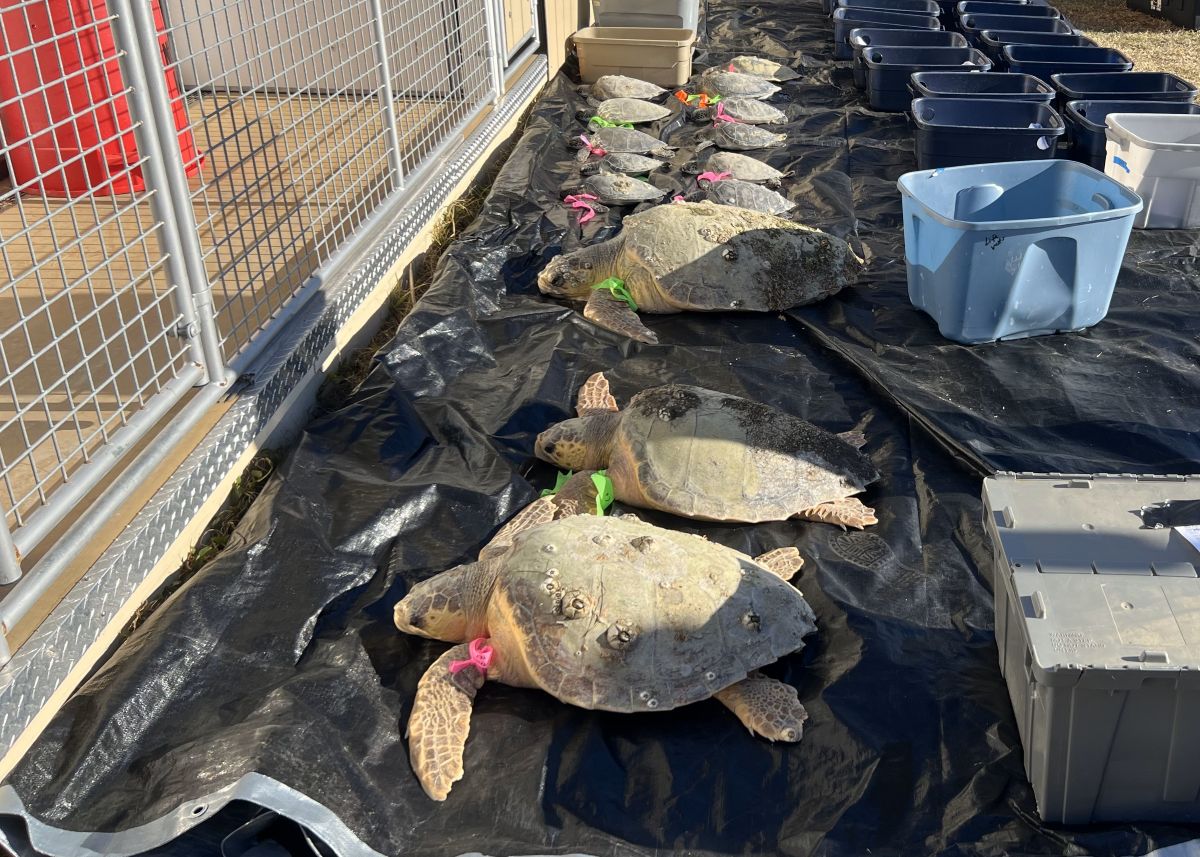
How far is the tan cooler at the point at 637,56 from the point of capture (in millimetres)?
7602

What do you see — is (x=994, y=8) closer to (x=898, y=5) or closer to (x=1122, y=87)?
(x=898, y=5)

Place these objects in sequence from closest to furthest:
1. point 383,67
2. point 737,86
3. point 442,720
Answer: point 442,720, point 383,67, point 737,86

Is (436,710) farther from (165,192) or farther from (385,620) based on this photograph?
(165,192)

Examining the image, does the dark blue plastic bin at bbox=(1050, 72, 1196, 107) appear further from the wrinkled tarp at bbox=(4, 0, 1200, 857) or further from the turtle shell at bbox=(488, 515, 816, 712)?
the turtle shell at bbox=(488, 515, 816, 712)

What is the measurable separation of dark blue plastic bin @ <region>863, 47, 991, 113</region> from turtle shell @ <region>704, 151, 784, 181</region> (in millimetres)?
1533

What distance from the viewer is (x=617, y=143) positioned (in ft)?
20.3

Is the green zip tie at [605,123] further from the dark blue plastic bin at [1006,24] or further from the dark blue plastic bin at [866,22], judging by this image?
the dark blue plastic bin at [1006,24]

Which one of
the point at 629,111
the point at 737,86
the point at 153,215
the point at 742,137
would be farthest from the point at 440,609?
the point at 737,86

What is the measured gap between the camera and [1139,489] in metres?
2.41

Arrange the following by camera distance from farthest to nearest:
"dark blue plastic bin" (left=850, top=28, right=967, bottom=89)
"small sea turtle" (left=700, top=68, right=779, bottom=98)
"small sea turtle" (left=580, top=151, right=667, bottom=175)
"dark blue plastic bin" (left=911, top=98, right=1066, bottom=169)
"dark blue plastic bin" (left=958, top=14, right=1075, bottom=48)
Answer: "dark blue plastic bin" (left=958, top=14, right=1075, bottom=48), "dark blue plastic bin" (left=850, top=28, right=967, bottom=89), "small sea turtle" (left=700, top=68, right=779, bottom=98), "small sea turtle" (left=580, top=151, right=667, bottom=175), "dark blue plastic bin" (left=911, top=98, right=1066, bottom=169)

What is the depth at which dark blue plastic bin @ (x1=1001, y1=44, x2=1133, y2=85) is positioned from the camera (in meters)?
6.59

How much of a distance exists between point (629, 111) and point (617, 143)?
66 cm

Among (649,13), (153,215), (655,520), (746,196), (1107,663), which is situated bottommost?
(655,520)

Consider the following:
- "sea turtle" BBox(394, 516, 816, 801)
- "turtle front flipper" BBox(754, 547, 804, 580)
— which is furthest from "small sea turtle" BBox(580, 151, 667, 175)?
"sea turtle" BBox(394, 516, 816, 801)
